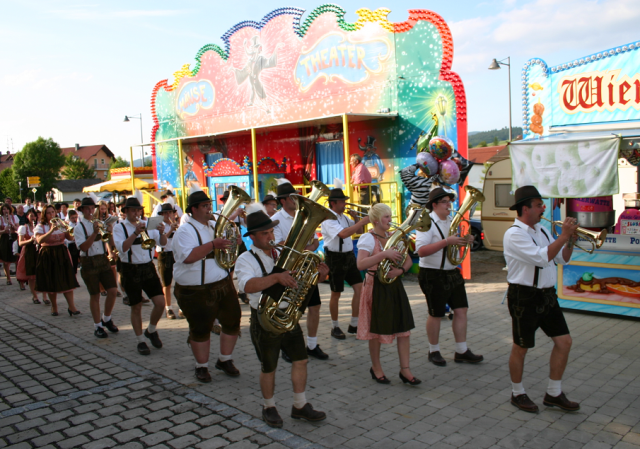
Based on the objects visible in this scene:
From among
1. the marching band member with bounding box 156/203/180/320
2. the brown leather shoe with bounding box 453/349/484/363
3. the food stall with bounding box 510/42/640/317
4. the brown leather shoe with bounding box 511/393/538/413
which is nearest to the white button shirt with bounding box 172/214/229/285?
the marching band member with bounding box 156/203/180/320

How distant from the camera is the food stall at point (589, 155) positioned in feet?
22.5

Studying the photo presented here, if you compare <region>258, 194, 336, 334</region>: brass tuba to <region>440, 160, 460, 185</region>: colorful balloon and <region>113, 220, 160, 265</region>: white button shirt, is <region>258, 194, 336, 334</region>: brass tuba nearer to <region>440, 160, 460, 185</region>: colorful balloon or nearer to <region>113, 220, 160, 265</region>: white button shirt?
<region>113, 220, 160, 265</region>: white button shirt

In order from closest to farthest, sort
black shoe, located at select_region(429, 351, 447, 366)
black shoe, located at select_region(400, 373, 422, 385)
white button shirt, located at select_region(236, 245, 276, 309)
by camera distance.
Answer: white button shirt, located at select_region(236, 245, 276, 309), black shoe, located at select_region(400, 373, 422, 385), black shoe, located at select_region(429, 351, 447, 366)

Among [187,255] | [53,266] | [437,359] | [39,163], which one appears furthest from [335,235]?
[39,163]

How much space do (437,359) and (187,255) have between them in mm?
2970

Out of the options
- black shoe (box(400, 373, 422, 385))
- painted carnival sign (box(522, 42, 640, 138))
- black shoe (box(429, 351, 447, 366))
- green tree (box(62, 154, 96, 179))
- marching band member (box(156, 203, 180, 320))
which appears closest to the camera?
black shoe (box(400, 373, 422, 385))

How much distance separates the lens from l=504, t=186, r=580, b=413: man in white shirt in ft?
13.9

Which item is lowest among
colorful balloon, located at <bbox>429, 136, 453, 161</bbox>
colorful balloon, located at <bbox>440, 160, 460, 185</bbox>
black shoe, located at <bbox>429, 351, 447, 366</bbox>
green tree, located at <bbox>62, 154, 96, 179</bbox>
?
black shoe, located at <bbox>429, 351, 447, 366</bbox>

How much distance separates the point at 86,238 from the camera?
7258mm

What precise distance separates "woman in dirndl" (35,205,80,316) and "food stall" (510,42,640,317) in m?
7.56

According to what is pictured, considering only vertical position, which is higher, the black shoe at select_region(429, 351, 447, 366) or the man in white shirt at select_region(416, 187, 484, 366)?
the man in white shirt at select_region(416, 187, 484, 366)

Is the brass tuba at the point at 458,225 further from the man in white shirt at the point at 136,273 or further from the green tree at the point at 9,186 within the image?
the green tree at the point at 9,186

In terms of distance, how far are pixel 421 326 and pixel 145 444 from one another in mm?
4311

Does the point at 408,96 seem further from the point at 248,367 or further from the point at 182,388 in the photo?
the point at 182,388
